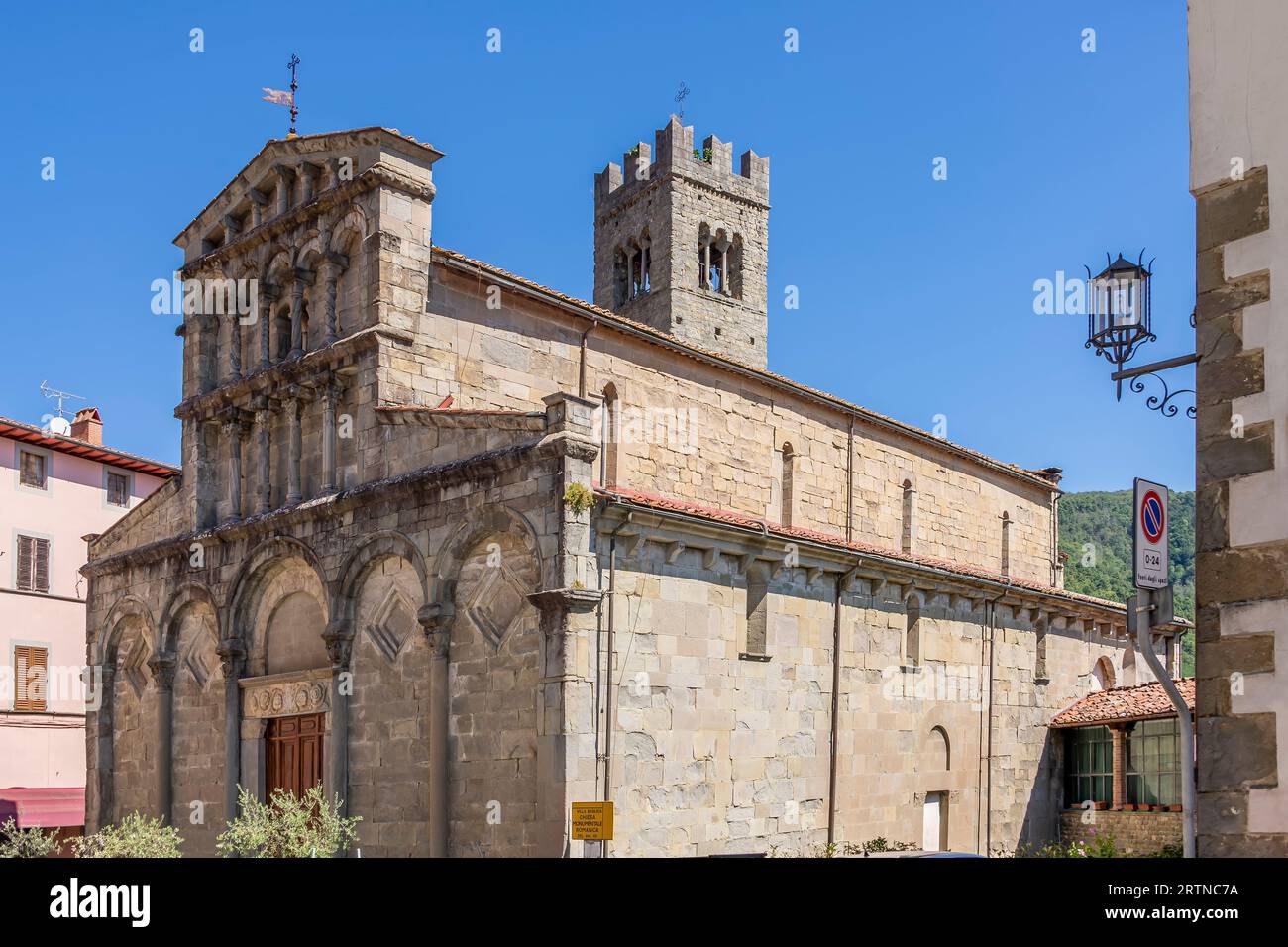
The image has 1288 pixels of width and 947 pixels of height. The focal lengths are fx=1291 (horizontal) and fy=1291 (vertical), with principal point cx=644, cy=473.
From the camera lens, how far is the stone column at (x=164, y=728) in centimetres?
2530

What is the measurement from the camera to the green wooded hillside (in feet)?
219

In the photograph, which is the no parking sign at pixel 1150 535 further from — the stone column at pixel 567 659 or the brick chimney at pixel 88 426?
the brick chimney at pixel 88 426

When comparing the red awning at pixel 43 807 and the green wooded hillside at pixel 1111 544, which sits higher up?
the green wooded hillside at pixel 1111 544

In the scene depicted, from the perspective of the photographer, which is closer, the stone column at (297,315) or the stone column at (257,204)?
the stone column at (297,315)

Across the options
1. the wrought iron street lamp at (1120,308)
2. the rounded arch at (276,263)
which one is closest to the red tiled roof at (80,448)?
the rounded arch at (276,263)

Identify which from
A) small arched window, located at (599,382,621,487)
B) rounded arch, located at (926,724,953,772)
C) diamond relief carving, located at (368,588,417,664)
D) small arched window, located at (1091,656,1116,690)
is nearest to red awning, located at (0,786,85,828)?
diamond relief carving, located at (368,588,417,664)

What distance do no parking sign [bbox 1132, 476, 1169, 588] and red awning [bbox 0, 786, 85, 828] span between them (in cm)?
2910

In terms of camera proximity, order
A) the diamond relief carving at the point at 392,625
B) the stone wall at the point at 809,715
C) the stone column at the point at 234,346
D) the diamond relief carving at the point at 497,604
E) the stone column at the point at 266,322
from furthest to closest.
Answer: the stone column at the point at 234,346, the stone column at the point at 266,322, the diamond relief carving at the point at 392,625, the stone wall at the point at 809,715, the diamond relief carving at the point at 497,604

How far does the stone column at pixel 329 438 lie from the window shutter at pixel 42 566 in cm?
1704

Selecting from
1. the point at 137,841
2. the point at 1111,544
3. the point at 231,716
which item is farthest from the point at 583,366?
the point at 1111,544

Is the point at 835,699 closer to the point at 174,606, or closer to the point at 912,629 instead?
the point at 912,629

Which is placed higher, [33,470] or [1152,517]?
[33,470]

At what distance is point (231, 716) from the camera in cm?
2383

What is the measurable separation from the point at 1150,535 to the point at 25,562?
3312 centimetres
